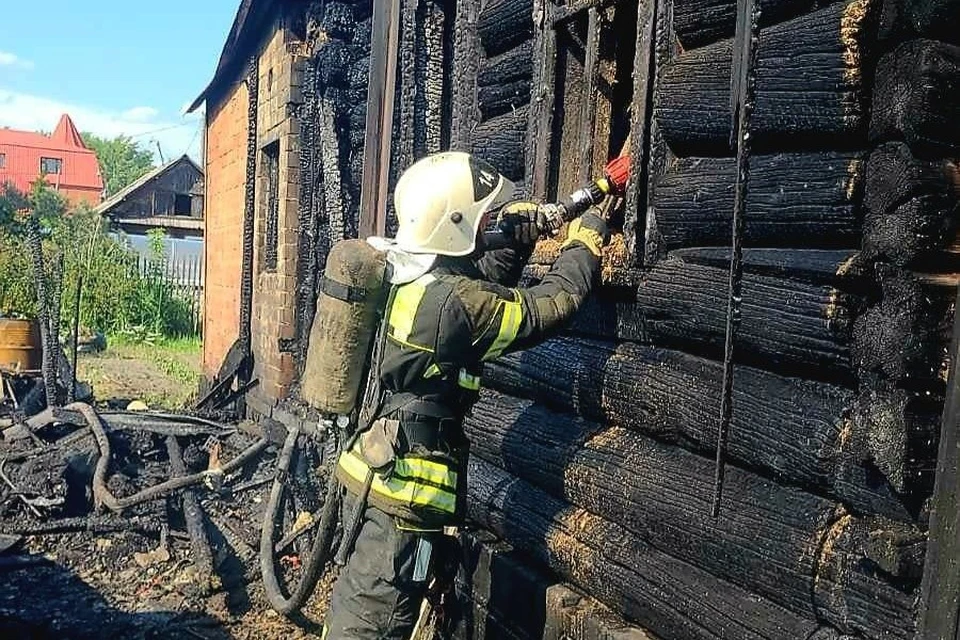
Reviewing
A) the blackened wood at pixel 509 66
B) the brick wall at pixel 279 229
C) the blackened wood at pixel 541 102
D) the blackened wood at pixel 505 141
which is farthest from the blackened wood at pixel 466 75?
the brick wall at pixel 279 229

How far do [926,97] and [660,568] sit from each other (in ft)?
6.02

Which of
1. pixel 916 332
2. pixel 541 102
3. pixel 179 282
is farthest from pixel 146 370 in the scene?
pixel 916 332

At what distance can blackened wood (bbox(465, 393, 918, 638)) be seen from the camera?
98.8 inches

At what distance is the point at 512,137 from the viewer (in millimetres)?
4750

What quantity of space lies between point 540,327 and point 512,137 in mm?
1672

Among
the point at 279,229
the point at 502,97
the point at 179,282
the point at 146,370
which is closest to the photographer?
the point at 502,97

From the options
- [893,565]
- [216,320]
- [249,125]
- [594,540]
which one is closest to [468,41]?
[594,540]

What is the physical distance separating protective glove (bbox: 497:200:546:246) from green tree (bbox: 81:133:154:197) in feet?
254

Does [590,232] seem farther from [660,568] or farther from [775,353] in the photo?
[660,568]

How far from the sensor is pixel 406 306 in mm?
3504

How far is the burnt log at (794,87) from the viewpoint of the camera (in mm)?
2631

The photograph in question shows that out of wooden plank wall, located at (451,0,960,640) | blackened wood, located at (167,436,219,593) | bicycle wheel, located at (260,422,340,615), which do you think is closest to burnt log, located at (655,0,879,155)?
wooden plank wall, located at (451,0,960,640)

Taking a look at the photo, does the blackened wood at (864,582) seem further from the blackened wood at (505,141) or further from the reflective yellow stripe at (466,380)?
the blackened wood at (505,141)

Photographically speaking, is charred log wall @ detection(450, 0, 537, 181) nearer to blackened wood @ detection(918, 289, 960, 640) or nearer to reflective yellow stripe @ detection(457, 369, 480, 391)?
reflective yellow stripe @ detection(457, 369, 480, 391)
